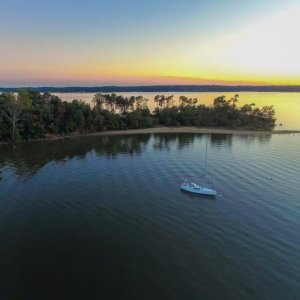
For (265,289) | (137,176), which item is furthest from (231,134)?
(265,289)

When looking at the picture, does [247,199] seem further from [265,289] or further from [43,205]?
[43,205]

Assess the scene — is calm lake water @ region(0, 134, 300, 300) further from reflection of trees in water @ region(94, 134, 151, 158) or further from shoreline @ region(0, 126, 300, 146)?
shoreline @ region(0, 126, 300, 146)

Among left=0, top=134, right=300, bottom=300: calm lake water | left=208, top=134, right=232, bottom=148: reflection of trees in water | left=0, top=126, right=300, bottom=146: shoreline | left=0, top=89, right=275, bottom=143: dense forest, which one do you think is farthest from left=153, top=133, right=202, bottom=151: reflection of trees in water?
left=0, top=134, right=300, bottom=300: calm lake water

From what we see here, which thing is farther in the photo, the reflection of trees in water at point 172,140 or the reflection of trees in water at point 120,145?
the reflection of trees in water at point 172,140

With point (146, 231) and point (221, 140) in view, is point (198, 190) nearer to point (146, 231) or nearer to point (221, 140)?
point (146, 231)

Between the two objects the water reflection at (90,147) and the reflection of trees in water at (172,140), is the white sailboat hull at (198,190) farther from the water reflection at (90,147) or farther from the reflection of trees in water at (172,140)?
the reflection of trees in water at (172,140)

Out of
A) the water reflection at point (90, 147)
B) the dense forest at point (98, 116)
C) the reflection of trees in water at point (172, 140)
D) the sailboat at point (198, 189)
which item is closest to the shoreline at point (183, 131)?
the dense forest at point (98, 116)

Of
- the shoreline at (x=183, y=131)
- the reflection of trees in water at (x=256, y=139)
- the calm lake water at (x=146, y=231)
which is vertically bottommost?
the shoreline at (x=183, y=131)
